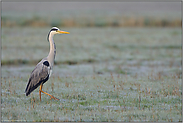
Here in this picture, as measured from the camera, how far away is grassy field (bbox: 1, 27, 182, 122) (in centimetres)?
662

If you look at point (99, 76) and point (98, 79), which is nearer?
point (98, 79)

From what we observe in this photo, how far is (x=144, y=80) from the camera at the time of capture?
9852mm

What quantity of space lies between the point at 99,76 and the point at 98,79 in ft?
1.67

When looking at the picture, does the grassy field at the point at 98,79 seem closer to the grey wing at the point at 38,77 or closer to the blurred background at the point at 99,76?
the blurred background at the point at 99,76

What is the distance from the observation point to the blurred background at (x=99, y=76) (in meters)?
6.65

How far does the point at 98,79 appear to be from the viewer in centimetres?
1005

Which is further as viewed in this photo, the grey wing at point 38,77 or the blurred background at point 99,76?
the grey wing at point 38,77

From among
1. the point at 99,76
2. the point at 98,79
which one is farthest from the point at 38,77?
the point at 99,76

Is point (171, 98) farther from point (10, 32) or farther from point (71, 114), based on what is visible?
point (10, 32)

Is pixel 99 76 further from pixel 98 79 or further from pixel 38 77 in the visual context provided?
pixel 38 77

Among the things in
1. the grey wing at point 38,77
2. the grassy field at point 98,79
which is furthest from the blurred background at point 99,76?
the grey wing at point 38,77

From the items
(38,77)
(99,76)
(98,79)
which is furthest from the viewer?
(99,76)

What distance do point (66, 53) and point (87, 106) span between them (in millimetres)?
8258

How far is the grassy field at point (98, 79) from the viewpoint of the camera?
6625 millimetres
